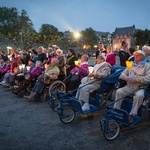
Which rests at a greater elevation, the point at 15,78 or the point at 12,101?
the point at 15,78

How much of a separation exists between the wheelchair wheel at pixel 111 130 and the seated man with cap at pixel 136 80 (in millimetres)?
341

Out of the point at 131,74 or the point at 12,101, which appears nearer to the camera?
the point at 131,74

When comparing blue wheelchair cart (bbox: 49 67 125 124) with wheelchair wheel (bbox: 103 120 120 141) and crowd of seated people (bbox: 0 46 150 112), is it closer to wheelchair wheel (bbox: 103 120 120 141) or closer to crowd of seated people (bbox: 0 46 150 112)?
crowd of seated people (bbox: 0 46 150 112)

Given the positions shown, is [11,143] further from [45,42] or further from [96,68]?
[45,42]

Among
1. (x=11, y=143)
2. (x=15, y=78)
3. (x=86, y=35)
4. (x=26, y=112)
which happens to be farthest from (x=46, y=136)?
(x=86, y=35)

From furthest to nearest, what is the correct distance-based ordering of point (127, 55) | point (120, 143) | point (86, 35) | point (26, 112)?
point (86, 35), point (127, 55), point (26, 112), point (120, 143)

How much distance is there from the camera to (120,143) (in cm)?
354

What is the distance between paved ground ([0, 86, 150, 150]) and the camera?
11.5 ft

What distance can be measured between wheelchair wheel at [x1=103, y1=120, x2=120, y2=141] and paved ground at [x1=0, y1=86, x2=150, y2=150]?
9 centimetres

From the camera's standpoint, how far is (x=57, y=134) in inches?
157

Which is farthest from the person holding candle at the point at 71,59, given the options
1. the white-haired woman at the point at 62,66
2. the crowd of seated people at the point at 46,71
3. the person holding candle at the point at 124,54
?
the person holding candle at the point at 124,54

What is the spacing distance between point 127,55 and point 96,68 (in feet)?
5.66

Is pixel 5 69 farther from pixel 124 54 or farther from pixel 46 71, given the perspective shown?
pixel 124 54

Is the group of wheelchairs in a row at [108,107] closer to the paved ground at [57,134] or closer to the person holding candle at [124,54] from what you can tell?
the paved ground at [57,134]
